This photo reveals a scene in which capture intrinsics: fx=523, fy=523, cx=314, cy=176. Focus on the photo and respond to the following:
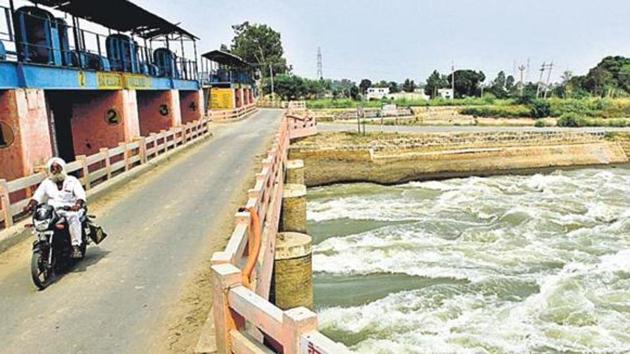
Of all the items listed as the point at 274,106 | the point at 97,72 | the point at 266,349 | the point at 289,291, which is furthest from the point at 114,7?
the point at 274,106

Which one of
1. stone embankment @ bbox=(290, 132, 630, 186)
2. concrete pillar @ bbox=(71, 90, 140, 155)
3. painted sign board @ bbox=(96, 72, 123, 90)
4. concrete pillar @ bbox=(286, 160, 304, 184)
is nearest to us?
painted sign board @ bbox=(96, 72, 123, 90)

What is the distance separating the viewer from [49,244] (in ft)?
22.6

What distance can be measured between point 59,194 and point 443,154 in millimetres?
27445

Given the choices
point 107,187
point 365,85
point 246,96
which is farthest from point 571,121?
point 365,85

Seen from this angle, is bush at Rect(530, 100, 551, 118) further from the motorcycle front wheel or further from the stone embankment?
the motorcycle front wheel

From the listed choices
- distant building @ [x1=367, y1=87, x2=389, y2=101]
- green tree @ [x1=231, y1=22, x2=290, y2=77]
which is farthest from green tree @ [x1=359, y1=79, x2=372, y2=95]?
green tree @ [x1=231, y1=22, x2=290, y2=77]

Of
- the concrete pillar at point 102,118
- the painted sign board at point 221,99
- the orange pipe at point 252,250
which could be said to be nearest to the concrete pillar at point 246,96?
the painted sign board at point 221,99

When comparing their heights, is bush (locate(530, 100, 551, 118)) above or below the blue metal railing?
below

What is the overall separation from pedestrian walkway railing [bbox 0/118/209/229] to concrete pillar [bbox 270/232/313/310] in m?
4.71

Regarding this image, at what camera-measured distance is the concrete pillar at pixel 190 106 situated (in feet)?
A: 99.7

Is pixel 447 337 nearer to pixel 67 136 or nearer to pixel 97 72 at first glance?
pixel 97 72

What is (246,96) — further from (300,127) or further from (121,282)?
(121,282)

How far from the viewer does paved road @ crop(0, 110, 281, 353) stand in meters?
5.54

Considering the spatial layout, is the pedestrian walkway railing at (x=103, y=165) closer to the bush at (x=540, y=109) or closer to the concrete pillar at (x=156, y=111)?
the concrete pillar at (x=156, y=111)
